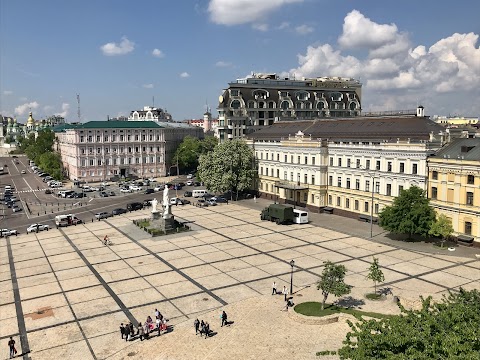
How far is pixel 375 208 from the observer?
2810 inches

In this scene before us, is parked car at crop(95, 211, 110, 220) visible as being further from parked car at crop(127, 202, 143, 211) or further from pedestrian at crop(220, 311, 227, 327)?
pedestrian at crop(220, 311, 227, 327)

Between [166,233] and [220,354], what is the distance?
37.6 metres

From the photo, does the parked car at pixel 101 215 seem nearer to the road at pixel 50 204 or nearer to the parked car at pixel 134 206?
the road at pixel 50 204

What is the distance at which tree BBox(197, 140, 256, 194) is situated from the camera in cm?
9269

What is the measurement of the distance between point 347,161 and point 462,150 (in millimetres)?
20843

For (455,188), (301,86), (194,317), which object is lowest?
(194,317)

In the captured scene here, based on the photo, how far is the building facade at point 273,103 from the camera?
127438 millimetres

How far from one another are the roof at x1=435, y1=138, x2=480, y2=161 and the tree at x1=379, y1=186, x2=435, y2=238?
21.0ft

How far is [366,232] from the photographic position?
214 feet

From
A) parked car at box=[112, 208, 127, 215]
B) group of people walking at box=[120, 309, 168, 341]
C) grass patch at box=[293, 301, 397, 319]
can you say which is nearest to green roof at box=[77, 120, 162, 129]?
parked car at box=[112, 208, 127, 215]

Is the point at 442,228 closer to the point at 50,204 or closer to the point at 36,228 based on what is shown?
the point at 36,228

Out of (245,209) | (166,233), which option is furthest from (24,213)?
(245,209)

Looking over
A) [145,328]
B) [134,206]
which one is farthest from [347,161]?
[145,328]

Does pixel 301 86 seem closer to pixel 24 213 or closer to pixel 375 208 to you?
pixel 375 208
